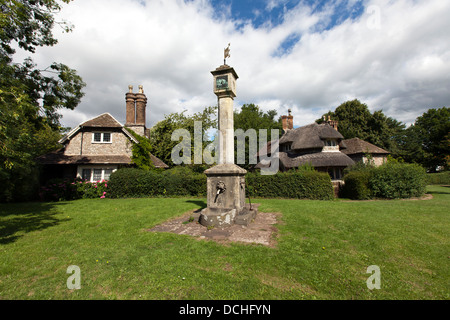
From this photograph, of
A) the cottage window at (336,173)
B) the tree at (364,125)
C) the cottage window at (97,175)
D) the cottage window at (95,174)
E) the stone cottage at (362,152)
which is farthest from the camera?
the tree at (364,125)

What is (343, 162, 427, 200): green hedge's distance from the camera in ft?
48.7

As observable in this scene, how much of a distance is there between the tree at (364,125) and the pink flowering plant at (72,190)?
126 feet

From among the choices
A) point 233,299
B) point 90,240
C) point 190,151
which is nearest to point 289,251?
point 233,299

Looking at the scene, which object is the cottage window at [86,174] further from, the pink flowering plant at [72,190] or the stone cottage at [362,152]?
the stone cottage at [362,152]

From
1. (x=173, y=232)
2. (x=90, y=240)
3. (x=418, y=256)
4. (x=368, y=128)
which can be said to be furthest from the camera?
(x=368, y=128)

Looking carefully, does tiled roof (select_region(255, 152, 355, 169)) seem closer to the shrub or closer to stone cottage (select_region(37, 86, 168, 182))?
the shrub

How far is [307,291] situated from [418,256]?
301cm

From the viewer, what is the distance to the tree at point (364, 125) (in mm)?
38062

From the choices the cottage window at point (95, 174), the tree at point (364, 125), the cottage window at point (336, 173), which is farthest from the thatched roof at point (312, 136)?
the cottage window at point (95, 174)

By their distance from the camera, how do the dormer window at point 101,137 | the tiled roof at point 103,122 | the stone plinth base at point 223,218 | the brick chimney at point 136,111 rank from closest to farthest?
the stone plinth base at point 223,218, the tiled roof at point 103,122, the dormer window at point 101,137, the brick chimney at point 136,111

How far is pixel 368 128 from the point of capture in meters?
39.2

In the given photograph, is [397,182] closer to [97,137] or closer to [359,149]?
[359,149]
